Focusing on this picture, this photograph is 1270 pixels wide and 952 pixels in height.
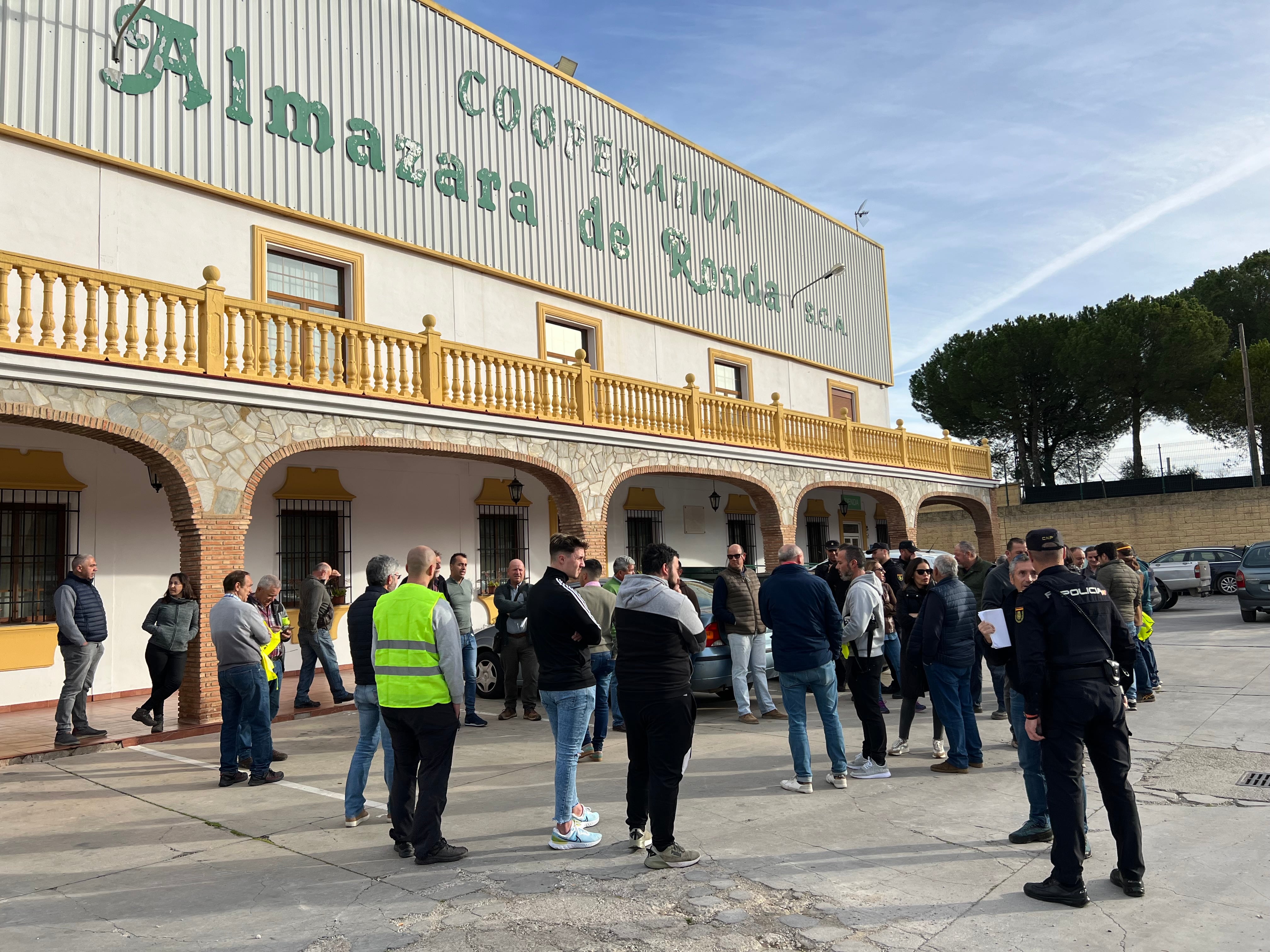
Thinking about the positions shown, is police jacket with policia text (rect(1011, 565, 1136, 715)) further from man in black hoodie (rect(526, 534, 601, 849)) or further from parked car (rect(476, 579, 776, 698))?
parked car (rect(476, 579, 776, 698))

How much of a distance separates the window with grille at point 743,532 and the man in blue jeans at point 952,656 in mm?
15045

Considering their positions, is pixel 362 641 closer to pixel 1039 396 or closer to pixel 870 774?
pixel 870 774

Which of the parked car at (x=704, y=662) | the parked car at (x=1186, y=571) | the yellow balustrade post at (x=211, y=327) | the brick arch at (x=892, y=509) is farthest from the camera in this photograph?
the parked car at (x=1186, y=571)

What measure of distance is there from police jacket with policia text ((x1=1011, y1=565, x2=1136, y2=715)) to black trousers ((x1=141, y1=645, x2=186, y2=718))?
7968 millimetres

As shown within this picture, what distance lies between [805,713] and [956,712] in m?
1.29

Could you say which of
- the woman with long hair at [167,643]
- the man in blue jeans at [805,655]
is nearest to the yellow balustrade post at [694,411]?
the woman with long hair at [167,643]

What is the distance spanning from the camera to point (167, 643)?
8.94 m

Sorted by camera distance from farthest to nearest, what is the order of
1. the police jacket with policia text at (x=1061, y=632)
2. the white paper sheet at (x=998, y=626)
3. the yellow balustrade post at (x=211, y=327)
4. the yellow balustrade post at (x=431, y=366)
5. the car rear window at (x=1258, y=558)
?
the car rear window at (x=1258, y=558), the yellow balustrade post at (x=431, y=366), the yellow balustrade post at (x=211, y=327), the white paper sheet at (x=998, y=626), the police jacket with policia text at (x=1061, y=632)

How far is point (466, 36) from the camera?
1648 centimetres

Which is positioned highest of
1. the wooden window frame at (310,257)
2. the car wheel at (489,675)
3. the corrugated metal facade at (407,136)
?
the corrugated metal facade at (407,136)

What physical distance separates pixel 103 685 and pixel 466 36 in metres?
12.3

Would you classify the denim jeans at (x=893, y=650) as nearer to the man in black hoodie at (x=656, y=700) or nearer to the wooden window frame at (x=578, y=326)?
the man in black hoodie at (x=656, y=700)

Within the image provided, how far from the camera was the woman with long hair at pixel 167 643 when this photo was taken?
8953 mm

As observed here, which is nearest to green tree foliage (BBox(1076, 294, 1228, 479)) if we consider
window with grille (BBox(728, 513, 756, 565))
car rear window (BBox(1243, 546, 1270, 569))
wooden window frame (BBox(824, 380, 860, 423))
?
wooden window frame (BBox(824, 380, 860, 423))
